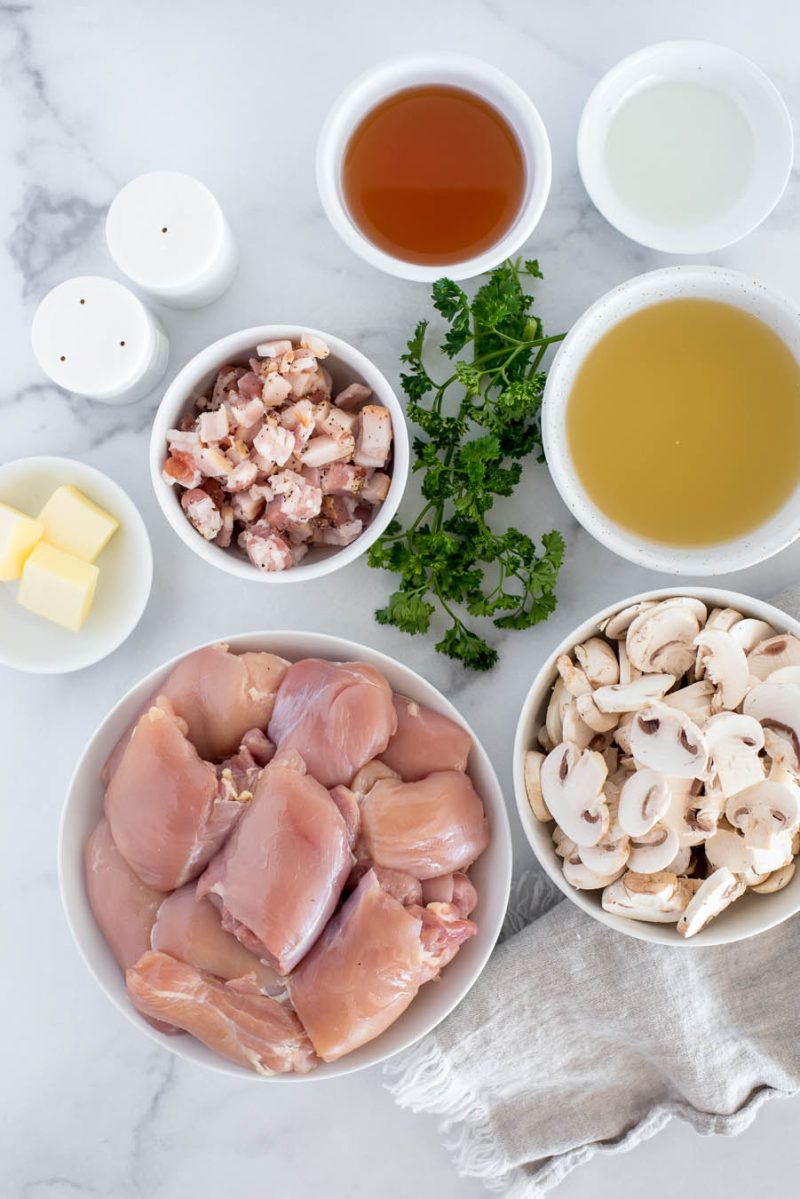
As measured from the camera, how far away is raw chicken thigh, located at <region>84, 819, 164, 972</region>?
150cm

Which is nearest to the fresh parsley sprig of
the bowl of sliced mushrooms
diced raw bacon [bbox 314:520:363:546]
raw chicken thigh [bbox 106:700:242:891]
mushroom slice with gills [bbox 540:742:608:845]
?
diced raw bacon [bbox 314:520:363:546]

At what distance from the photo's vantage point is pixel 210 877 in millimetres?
1444

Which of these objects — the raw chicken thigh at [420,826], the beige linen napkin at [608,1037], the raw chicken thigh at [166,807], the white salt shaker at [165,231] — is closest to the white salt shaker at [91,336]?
the white salt shaker at [165,231]

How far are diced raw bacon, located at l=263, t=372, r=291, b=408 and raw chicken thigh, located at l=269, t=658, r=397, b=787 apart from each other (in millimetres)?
392

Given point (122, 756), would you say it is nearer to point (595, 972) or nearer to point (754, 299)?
point (595, 972)

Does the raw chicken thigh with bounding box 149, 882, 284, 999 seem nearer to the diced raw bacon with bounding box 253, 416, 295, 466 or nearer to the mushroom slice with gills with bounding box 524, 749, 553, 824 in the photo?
the mushroom slice with gills with bounding box 524, 749, 553, 824

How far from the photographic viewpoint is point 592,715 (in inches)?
57.9

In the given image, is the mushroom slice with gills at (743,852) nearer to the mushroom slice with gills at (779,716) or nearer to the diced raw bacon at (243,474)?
the mushroom slice with gills at (779,716)

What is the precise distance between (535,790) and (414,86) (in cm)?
107

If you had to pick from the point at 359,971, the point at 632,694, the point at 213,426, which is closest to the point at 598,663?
the point at 632,694

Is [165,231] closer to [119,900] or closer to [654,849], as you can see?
[119,900]

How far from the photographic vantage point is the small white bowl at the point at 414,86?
5.19ft

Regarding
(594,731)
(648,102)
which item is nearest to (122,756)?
(594,731)

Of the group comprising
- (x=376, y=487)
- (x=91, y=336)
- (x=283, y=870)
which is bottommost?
(x=283, y=870)
